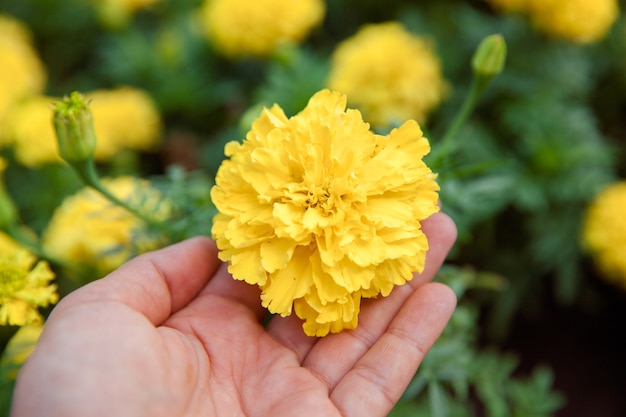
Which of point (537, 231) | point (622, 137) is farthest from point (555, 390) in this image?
point (622, 137)

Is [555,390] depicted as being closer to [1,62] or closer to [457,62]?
[457,62]

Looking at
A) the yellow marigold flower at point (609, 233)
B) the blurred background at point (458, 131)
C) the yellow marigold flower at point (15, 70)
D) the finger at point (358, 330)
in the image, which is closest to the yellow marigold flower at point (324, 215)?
the finger at point (358, 330)

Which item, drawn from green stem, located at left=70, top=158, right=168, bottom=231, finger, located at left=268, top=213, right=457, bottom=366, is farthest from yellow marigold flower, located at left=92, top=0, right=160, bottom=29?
finger, located at left=268, top=213, right=457, bottom=366

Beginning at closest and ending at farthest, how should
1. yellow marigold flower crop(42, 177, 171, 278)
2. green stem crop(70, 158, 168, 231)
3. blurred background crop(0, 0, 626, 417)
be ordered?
green stem crop(70, 158, 168, 231)
yellow marigold flower crop(42, 177, 171, 278)
blurred background crop(0, 0, 626, 417)

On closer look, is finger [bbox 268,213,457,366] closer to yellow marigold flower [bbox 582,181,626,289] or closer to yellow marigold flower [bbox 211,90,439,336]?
yellow marigold flower [bbox 211,90,439,336]

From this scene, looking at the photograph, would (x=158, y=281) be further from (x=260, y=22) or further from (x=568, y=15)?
(x=568, y=15)

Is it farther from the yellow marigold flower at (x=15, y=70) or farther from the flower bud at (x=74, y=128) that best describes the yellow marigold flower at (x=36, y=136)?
the flower bud at (x=74, y=128)
